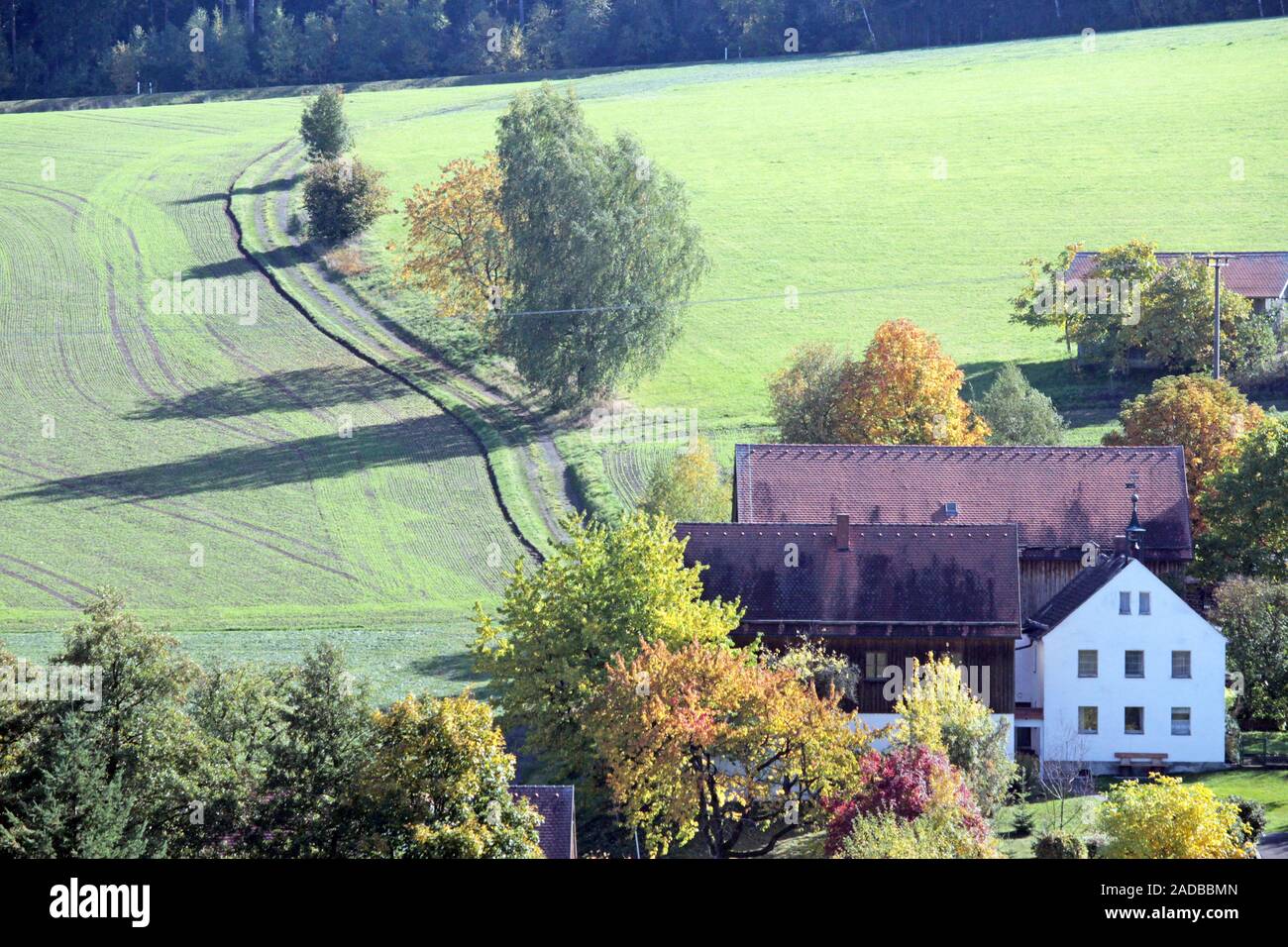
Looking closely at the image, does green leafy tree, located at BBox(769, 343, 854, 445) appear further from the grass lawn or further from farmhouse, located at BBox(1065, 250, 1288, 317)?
the grass lawn

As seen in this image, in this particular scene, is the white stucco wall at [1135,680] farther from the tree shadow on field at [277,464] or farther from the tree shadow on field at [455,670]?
the tree shadow on field at [277,464]

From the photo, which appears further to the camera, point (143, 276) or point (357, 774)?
point (143, 276)

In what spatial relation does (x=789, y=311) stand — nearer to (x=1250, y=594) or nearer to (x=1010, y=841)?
(x=1250, y=594)

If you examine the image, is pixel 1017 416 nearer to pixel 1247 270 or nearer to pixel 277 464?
pixel 1247 270

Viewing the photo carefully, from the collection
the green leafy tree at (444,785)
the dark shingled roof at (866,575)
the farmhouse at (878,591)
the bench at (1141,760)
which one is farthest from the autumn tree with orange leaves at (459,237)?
the green leafy tree at (444,785)

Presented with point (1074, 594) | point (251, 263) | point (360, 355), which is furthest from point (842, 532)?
point (251, 263)
